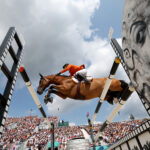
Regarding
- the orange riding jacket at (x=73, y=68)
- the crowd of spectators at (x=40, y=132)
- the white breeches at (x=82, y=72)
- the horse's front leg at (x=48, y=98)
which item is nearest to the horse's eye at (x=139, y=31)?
the white breeches at (x=82, y=72)

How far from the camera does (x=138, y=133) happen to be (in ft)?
10.1

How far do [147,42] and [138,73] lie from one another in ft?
0.47

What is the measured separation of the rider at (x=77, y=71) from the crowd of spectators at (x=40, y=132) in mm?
11046

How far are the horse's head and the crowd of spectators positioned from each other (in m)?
10.5

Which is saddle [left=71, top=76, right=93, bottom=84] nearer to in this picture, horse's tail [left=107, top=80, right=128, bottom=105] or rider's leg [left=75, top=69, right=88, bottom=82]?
rider's leg [left=75, top=69, right=88, bottom=82]

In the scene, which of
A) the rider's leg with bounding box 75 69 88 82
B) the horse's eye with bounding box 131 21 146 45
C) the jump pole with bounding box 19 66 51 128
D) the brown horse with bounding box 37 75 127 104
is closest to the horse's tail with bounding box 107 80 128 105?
the brown horse with bounding box 37 75 127 104

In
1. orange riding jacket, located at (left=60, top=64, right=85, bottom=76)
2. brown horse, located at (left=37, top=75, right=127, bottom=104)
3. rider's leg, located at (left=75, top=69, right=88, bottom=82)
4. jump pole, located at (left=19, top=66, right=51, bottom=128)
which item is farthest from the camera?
orange riding jacket, located at (left=60, top=64, right=85, bottom=76)

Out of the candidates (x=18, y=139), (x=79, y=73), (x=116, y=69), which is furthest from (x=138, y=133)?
(x=18, y=139)

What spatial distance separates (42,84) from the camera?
3.74 meters

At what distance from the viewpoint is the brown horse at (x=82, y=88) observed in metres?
3.24

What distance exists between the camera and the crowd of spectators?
14429mm

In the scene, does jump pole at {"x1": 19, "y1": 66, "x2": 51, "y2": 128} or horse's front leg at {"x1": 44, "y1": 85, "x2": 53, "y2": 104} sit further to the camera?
horse's front leg at {"x1": 44, "y1": 85, "x2": 53, "y2": 104}

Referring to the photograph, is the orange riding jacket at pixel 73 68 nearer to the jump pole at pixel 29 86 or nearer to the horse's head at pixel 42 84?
the horse's head at pixel 42 84

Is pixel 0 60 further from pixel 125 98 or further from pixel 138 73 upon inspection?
pixel 125 98
